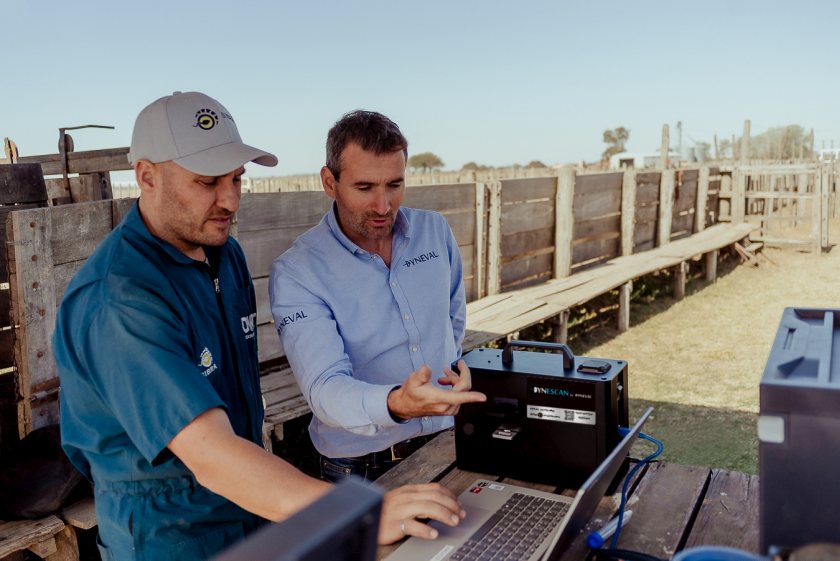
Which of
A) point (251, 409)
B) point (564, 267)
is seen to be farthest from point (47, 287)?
point (564, 267)

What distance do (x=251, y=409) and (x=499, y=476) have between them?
715 millimetres

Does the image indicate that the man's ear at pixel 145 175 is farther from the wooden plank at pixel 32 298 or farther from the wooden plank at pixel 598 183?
the wooden plank at pixel 598 183

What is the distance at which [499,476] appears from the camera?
6.72 feet

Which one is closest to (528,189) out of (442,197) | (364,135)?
(442,197)

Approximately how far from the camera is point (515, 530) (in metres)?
1.71

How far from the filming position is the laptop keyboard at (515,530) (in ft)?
5.25

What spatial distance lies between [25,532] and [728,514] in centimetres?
254

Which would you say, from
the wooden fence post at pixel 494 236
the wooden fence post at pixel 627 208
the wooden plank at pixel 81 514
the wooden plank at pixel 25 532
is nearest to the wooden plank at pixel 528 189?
the wooden fence post at pixel 494 236

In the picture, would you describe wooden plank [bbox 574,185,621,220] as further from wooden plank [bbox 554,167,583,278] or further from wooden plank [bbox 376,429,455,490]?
wooden plank [bbox 376,429,455,490]

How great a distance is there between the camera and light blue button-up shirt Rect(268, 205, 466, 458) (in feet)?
8.04

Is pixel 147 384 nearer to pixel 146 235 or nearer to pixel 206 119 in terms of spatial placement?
pixel 146 235

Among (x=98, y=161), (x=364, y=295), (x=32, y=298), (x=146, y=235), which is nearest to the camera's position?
(x=146, y=235)

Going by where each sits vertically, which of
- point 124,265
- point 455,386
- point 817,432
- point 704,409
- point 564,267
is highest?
point 124,265

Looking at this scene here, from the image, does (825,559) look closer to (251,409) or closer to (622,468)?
(622,468)
